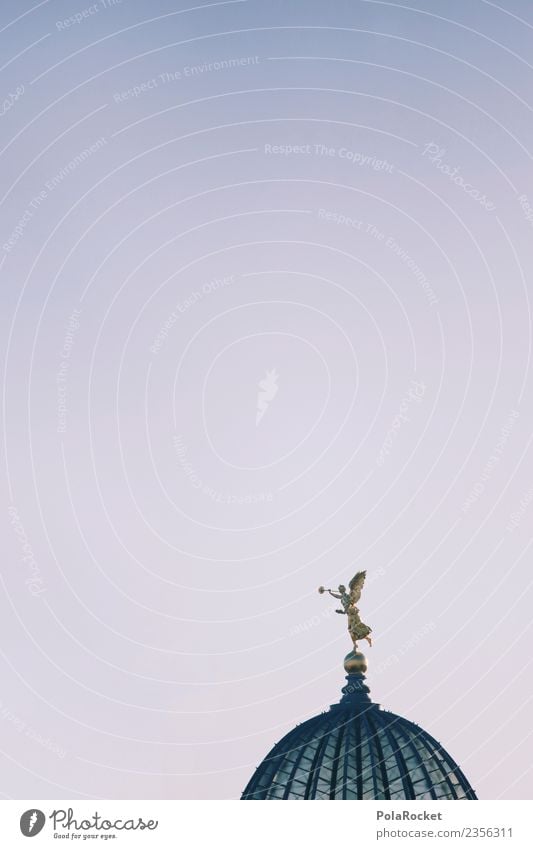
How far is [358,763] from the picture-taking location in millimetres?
54531

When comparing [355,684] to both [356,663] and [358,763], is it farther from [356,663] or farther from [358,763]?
[358,763]

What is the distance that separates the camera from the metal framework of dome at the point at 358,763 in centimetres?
5378

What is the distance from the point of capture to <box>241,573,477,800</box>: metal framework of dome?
53781 millimetres

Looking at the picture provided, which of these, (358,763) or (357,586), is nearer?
(358,763)
